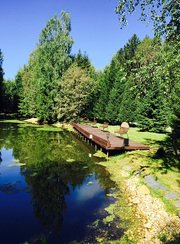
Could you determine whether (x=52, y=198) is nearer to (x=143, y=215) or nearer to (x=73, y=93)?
(x=143, y=215)

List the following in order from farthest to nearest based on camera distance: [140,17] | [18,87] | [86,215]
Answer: [18,87], [140,17], [86,215]

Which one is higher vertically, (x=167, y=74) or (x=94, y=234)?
(x=167, y=74)

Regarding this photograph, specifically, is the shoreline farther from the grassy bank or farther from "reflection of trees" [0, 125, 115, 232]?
"reflection of trees" [0, 125, 115, 232]

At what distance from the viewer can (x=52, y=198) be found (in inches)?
440

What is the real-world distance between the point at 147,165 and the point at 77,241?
29.9 feet

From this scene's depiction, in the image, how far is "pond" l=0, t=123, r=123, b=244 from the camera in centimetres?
812

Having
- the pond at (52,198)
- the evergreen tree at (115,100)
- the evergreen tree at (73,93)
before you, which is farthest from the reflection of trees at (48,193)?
the evergreen tree at (115,100)

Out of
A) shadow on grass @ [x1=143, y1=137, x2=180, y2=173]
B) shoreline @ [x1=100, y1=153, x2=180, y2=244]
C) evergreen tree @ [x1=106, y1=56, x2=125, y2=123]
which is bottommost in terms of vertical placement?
shoreline @ [x1=100, y1=153, x2=180, y2=244]

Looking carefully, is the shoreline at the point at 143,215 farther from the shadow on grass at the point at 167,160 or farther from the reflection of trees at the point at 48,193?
the shadow on grass at the point at 167,160

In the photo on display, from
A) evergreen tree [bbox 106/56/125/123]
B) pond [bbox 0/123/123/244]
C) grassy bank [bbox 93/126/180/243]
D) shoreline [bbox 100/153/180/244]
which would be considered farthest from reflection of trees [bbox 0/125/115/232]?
evergreen tree [bbox 106/56/125/123]

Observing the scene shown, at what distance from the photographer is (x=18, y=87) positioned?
7500cm

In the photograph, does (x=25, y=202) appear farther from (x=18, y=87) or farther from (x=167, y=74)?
(x=18, y=87)

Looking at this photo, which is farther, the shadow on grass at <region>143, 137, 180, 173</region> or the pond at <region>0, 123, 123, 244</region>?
the shadow on grass at <region>143, 137, 180, 173</region>

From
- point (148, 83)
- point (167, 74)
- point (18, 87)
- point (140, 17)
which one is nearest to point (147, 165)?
point (148, 83)
